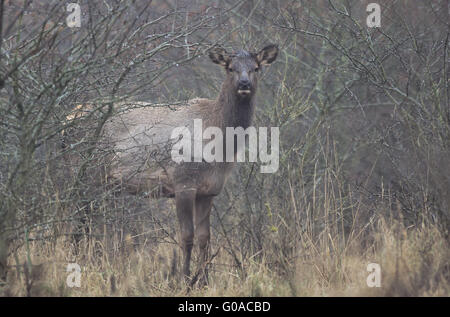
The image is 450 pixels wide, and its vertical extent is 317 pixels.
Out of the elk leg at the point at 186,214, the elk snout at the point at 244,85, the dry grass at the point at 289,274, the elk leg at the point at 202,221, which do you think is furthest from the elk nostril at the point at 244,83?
the dry grass at the point at 289,274

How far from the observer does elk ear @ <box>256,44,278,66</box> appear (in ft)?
27.9

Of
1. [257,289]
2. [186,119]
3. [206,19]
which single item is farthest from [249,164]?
[257,289]

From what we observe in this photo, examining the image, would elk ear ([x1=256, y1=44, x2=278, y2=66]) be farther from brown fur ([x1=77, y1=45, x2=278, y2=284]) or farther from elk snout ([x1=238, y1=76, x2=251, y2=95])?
elk snout ([x1=238, y1=76, x2=251, y2=95])

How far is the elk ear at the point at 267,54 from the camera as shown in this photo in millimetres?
8516

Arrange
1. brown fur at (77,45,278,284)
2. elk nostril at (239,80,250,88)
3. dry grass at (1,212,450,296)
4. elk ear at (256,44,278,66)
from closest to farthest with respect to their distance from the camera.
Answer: dry grass at (1,212,450,296)
elk nostril at (239,80,250,88)
brown fur at (77,45,278,284)
elk ear at (256,44,278,66)

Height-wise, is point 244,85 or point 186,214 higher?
point 244,85

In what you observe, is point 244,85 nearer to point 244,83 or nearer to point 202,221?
point 244,83

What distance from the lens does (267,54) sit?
859 cm

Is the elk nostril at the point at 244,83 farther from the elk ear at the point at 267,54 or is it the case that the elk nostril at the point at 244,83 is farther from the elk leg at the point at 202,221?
the elk leg at the point at 202,221

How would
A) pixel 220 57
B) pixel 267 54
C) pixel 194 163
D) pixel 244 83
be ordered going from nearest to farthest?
pixel 244 83, pixel 194 163, pixel 220 57, pixel 267 54

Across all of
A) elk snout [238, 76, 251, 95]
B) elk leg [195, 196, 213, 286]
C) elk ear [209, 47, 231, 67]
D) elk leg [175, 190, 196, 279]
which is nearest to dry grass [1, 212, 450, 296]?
elk leg [175, 190, 196, 279]

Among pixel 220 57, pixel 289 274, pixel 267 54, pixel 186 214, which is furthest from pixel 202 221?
pixel 289 274

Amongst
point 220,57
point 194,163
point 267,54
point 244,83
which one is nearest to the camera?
point 244,83
